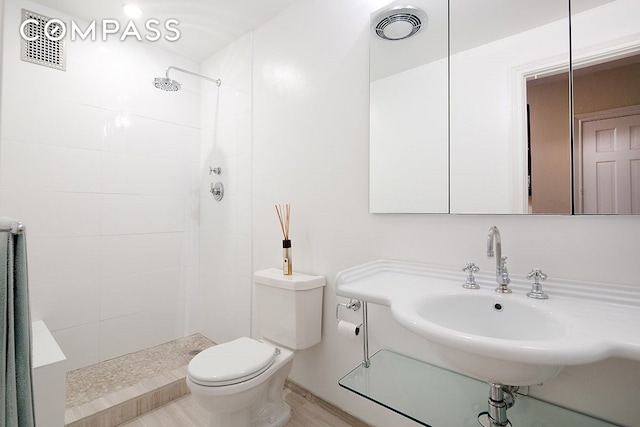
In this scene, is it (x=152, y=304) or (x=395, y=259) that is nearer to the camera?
(x=395, y=259)

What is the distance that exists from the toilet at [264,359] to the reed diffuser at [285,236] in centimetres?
6

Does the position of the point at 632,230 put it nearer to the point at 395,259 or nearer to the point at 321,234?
the point at 395,259

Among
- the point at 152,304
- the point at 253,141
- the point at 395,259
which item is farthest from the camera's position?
the point at 152,304

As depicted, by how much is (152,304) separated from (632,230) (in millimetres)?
2777

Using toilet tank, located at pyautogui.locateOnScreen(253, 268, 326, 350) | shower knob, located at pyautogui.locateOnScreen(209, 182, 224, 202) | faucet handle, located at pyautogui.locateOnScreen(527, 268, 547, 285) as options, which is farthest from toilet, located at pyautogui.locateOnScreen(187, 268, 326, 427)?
faucet handle, located at pyautogui.locateOnScreen(527, 268, 547, 285)

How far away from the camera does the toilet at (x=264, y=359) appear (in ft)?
4.50

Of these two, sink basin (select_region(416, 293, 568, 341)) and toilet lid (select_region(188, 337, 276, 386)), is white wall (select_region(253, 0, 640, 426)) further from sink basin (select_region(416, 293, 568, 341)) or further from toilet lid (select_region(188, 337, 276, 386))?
toilet lid (select_region(188, 337, 276, 386))

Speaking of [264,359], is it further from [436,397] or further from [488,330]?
[488,330]

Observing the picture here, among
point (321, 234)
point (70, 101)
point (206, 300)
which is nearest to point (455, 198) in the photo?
point (321, 234)

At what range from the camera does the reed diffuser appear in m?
1.82

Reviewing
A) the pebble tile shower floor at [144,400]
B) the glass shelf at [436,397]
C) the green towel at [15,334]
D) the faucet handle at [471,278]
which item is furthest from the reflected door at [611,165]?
the green towel at [15,334]

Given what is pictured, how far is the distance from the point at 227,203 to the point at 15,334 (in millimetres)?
1800

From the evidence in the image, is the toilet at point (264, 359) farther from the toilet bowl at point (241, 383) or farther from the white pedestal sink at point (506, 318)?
the white pedestal sink at point (506, 318)

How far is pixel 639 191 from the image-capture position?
3.19ft
